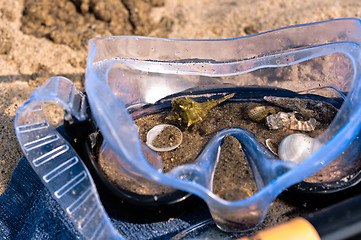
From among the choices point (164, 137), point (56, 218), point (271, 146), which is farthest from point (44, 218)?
point (271, 146)

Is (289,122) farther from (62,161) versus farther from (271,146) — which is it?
(62,161)

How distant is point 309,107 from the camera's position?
1905mm

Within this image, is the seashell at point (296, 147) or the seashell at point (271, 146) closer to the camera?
the seashell at point (296, 147)

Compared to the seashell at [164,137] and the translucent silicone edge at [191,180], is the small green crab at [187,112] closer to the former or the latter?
the seashell at [164,137]

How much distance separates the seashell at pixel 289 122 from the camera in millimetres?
1826

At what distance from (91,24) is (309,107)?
2.12 metres

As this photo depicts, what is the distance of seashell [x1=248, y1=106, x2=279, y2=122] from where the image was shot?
6.22 ft

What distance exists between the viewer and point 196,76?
2.07 meters

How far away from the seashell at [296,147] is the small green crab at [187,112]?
462mm

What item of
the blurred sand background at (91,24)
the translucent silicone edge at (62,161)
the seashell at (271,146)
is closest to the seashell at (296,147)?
the seashell at (271,146)

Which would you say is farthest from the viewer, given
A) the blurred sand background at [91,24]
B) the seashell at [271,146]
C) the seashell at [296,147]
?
the blurred sand background at [91,24]

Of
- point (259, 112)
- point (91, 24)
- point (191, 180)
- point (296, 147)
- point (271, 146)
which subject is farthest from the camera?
point (91, 24)

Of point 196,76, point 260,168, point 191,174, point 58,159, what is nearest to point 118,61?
point 196,76

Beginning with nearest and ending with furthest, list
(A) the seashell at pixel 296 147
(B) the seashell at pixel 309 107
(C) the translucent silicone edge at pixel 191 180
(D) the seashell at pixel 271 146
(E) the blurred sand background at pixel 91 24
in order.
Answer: (C) the translucent silicone edge at pixel 191 180 → (A) the seashell at pixel 296 147 → (D) the seashell at pixel 271 146 → (B) the seashell at pixel 309 107 → (E) the blurred sand background at pixel 91 24
